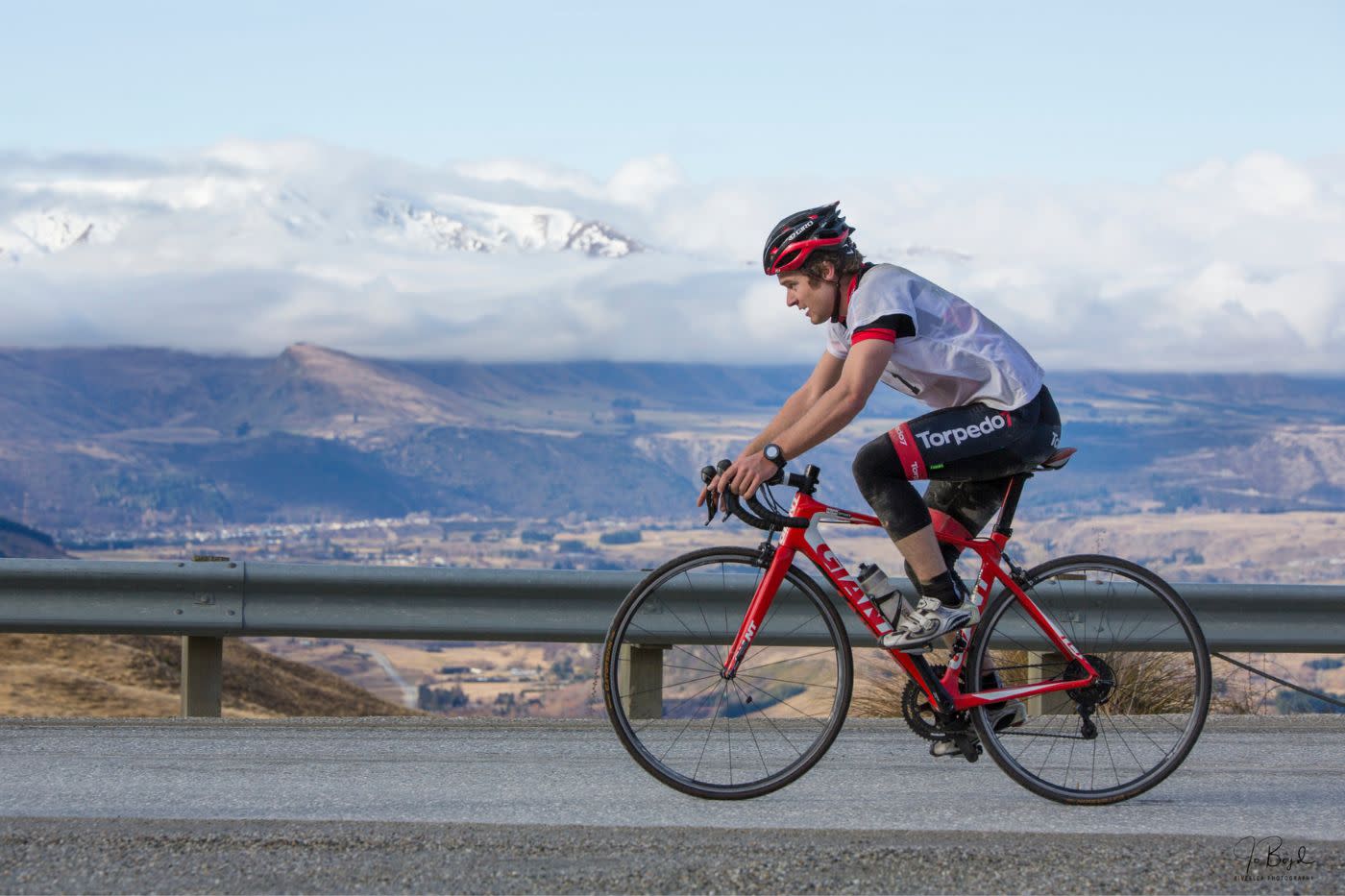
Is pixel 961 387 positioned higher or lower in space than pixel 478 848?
higher

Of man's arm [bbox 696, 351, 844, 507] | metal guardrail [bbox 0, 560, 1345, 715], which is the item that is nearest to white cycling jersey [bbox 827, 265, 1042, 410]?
man's arm [bbox 696, 351, 844, 507]

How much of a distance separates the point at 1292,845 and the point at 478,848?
88.3 inches

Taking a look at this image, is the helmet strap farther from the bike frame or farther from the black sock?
the black sock

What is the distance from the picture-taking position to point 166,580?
293 inches

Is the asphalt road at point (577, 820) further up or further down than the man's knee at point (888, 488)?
further down

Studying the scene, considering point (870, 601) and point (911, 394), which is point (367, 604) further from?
point (911, 394)

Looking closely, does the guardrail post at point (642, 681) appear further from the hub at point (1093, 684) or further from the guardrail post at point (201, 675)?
the guardrail post at point (201, 675)

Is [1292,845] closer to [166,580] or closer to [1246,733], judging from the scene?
[1246,733]

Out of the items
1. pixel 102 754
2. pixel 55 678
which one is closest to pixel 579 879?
pixel 102 754

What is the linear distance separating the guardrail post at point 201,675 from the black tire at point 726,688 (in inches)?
113

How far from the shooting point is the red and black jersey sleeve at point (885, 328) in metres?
4.80

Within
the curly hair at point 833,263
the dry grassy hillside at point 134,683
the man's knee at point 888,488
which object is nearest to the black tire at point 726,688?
A: the man's knee at point 888,488

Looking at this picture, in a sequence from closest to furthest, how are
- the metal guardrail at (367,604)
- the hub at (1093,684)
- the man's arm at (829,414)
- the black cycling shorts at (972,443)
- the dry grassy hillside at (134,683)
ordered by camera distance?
the man's arm at (829,414), the black cycling shorts at (972,443), the hub at (1093,684), the metal guardrail at (367,604), the dry grassy hillside at (134,683)

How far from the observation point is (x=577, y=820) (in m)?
4.73
